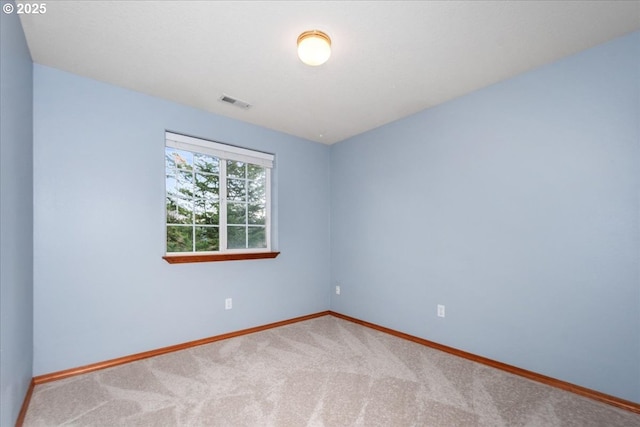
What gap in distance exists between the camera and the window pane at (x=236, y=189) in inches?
128

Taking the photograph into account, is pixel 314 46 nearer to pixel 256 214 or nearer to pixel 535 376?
pixel 256 214

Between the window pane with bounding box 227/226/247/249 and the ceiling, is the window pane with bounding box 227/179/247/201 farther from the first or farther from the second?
the ceiling

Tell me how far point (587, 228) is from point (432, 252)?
1.19 metres

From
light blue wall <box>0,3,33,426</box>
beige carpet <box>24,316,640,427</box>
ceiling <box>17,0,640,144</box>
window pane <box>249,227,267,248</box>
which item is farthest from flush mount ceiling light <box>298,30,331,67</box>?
beige carpet <box>24,316,640,427</box>

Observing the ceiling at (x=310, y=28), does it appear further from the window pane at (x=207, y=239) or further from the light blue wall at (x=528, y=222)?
the window pane at (x=207, y=239)

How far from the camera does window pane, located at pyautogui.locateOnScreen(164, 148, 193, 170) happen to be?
9.35 ft

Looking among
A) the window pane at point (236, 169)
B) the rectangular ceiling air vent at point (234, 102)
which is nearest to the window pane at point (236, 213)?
the window pane at point (236, 169)

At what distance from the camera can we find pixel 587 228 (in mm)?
1995

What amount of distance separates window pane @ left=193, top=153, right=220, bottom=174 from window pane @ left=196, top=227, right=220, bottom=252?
2.11 feet

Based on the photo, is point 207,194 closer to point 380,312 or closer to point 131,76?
point 131,76

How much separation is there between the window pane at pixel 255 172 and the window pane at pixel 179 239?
939mm

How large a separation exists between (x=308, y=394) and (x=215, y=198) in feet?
6.98


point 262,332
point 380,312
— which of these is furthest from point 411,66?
point 262,332

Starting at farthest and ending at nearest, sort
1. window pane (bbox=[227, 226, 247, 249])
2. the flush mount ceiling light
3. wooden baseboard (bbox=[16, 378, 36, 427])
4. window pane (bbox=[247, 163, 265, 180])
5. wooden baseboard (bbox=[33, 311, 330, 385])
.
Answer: window pane (bbox=[247, 163, 265, 180])
window pane (bbox=[227, 226, 247, 249])
wooden baseboard (bbox=[33, 311, 330, 385])
the flush mount ceiling light
wooden baseboard (bbox=[16, 378, 36, 427])
